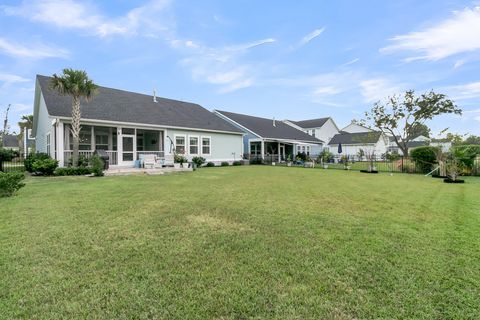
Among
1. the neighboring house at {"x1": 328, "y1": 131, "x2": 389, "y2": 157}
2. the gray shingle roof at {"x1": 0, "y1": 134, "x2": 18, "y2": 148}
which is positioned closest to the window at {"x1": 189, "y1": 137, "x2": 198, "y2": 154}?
the neighboring house at {"x1": 328, "y1": 131, "x2": 389, "y2": 157}

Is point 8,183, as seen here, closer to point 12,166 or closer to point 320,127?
point 12,166

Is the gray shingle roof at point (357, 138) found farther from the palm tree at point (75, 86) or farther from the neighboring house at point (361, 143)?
the palm tree at point (75, 86)

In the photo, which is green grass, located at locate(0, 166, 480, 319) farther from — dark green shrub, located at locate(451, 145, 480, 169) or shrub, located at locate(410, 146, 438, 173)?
shrub, located at locate(410, 146, 438, 173)

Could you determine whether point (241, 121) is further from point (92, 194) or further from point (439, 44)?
point (92, 194)

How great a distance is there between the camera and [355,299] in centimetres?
241

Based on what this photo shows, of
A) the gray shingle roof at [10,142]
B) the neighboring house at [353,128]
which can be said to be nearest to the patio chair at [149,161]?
the neighboring house at [353,128]

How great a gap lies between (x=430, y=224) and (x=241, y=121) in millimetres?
24713

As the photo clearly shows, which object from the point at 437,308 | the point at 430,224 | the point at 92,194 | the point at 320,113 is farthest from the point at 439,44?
the point at 320,113

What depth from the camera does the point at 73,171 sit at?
12.7 metres

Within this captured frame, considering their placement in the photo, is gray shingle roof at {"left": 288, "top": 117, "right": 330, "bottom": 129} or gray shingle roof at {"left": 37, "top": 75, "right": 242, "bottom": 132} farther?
gray shingle roof at {"left": 288, "top": 117, "right": 330, "bottom": 129}

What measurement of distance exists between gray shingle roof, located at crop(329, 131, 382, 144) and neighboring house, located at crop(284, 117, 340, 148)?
126 centimetres

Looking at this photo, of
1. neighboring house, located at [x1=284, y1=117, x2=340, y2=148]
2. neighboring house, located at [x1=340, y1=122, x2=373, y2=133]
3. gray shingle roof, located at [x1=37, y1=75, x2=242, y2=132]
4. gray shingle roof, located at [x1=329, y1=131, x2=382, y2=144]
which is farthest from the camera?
neighboring house, located at [x1=340, y1=122, x2=373, y2=133]

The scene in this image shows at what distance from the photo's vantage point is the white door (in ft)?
54.3

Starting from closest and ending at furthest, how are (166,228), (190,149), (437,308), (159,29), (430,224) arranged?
1. (437,308)
2. (166,228)
3. (430,224)
4. (159,29)
5. (190,149)
